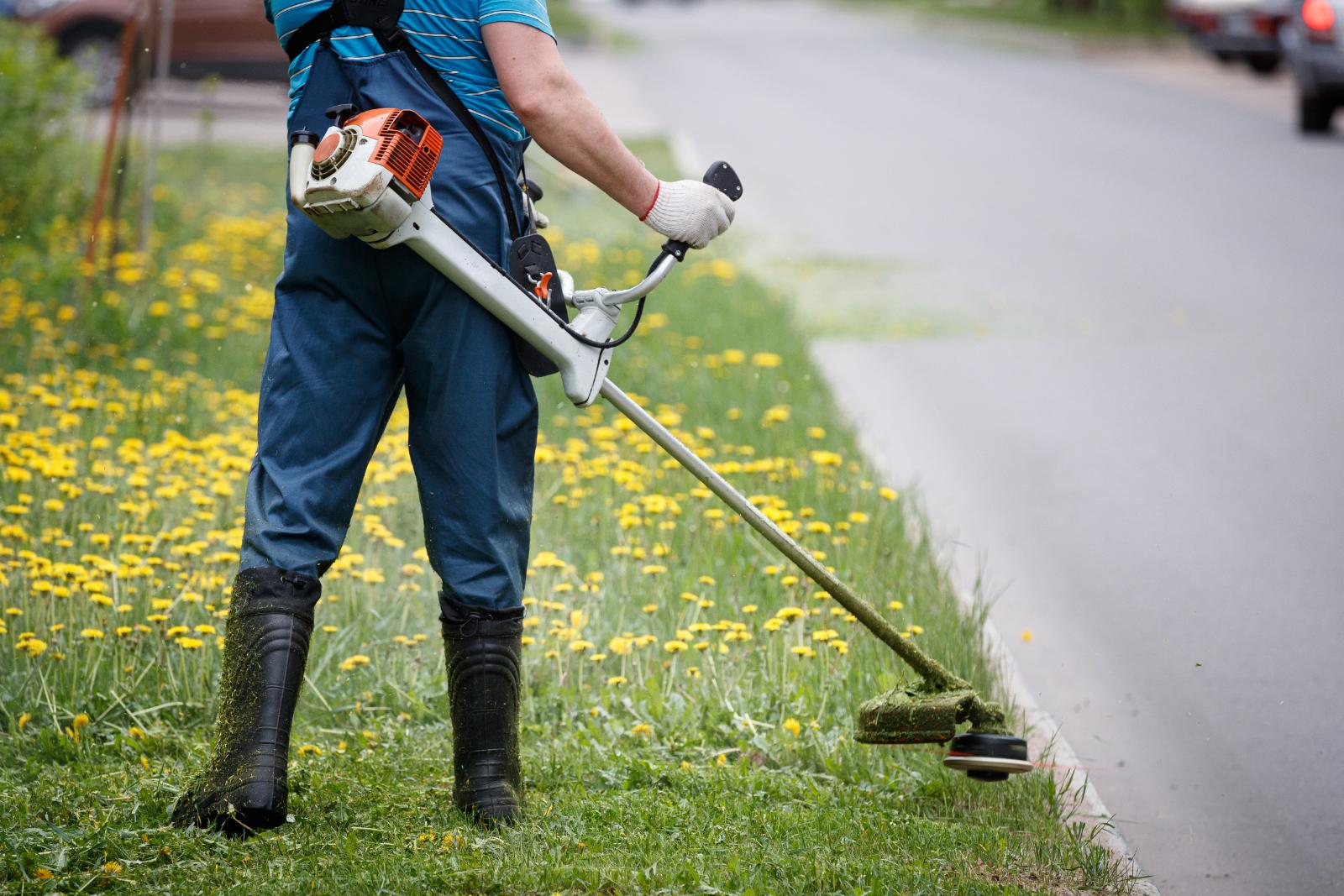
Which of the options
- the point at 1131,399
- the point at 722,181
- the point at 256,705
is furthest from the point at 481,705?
the point at 1131,399

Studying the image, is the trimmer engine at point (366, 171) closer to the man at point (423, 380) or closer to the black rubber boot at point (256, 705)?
the man at point (423, 380)

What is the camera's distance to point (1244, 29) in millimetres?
20156

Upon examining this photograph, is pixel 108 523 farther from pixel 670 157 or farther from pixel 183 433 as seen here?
pixel 670 157

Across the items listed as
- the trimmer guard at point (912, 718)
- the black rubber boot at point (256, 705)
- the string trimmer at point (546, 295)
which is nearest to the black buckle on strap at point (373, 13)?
the string trimmer at point (546, 295)

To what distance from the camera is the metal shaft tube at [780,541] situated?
3248mm

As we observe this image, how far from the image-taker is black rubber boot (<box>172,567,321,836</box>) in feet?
9.67

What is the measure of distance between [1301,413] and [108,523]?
463 centimetres

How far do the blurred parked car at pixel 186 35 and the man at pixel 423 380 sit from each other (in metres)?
12.4

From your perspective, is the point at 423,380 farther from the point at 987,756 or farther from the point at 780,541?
the point at 987,756

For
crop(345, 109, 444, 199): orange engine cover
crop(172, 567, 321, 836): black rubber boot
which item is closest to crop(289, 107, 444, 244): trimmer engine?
crop(345, 109, 444, 199): orange engine cover

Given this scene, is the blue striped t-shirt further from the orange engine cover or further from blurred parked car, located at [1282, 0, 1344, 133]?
blurred parked car, located at [1282, 0, 1344, 133]

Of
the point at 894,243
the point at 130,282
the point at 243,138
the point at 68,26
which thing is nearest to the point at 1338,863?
the point at 130,282

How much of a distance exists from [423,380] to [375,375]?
0.30 feet

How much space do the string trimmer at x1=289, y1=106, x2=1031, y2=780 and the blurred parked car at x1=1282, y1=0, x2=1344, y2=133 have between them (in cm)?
1216
